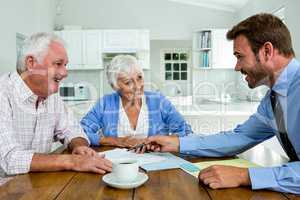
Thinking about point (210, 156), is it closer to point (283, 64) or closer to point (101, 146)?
point (283, 64)

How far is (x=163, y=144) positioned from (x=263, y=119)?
1.56 feet

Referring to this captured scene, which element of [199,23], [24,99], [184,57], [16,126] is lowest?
[16,126]

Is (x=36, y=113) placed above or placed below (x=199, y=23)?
below

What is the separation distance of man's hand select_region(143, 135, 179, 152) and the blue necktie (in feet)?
1.49

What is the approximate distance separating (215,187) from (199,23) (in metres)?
4.96

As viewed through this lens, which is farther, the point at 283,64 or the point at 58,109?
the point at 58,109

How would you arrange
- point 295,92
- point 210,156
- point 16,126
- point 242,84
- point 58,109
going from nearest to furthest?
point 295,92
point 210,156
point 16,126
point 58,109
point 242,84

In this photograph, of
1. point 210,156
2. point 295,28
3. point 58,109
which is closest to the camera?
point 210,156

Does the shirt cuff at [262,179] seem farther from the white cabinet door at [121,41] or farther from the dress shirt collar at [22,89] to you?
the white cabinet door at [121,41]

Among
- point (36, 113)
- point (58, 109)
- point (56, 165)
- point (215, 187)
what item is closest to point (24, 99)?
point (36, 113)

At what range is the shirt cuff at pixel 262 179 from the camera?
1001 mm

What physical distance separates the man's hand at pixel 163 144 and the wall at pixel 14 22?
7.60 ft

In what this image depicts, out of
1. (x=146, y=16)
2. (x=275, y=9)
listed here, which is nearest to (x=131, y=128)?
(x=275, y=9)

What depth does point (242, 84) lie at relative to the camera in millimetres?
5484
